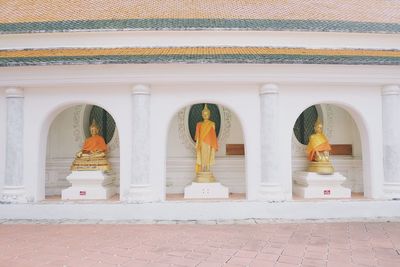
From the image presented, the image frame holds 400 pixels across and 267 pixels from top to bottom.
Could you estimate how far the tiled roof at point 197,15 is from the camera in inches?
390

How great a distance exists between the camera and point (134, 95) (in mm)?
8125

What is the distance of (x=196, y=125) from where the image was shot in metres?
9.84

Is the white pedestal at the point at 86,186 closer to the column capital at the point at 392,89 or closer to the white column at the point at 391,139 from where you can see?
the white column at the point at 391,139

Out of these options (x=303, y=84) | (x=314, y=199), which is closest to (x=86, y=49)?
(x=303, y=84)

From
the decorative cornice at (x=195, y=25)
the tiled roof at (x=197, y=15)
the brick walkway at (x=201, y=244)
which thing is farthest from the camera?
the tiled roof at (x=197, y=15)

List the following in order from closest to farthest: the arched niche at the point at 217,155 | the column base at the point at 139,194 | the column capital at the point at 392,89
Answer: the column base at the point at 139,194, the column capital at the point at 392,89, the arched niche at the point at 217,155

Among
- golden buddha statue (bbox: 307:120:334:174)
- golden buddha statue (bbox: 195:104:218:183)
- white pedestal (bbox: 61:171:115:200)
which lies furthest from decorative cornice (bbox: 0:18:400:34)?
white pedestal (bbox: 61:171:115:200)

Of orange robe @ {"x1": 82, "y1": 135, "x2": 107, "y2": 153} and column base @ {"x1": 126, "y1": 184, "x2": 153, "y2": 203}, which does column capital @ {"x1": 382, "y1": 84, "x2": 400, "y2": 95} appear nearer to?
column base @ {"x1": 126, "y1": 184, "x2": 153, "y2": 203}

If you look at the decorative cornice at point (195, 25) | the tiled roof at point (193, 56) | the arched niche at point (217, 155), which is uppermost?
the decorative cornice at point (195, 25)

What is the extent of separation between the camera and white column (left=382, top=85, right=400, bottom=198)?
8234 millimetres

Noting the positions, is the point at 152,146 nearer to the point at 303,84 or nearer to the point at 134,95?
the point at 134,95

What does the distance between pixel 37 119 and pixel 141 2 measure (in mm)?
5547

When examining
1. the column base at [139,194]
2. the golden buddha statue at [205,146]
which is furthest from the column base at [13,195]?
the golden buddha statue at [205,146]

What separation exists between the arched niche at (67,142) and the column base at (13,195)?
1535 mm
